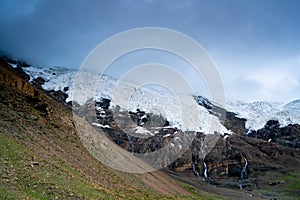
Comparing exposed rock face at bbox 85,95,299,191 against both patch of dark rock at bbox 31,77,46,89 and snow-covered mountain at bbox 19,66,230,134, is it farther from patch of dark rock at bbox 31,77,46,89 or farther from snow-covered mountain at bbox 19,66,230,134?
patch of dark rock at bbox 31,77,46,89

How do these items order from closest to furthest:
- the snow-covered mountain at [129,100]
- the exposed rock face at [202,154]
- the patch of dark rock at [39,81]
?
the exposed rock face at [202,154] → the snow-covered mountain at [129,100] → the patch of dark rock at [39,81]

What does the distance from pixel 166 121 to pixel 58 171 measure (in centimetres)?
14479

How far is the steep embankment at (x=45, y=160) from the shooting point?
75.8 feet

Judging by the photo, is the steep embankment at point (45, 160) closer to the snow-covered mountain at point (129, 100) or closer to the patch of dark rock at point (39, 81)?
the snow-covered mountain at point (129, 100)

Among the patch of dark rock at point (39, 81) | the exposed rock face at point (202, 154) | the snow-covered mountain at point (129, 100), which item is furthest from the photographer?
the patch of dark rock at point (39, 81)

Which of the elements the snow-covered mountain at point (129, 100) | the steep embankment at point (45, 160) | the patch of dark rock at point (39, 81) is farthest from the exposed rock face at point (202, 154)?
the steep embankment at point (45, 160)

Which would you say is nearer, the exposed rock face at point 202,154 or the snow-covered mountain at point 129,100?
the exposed rock face at point 202,154

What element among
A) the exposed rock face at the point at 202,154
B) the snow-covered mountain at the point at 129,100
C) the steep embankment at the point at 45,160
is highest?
the snow-covered mountain at the point at 129,100

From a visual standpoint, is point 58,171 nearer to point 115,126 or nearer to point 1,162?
point 1,162

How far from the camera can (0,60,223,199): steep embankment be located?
23.1m

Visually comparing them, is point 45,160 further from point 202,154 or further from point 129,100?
point 129,100

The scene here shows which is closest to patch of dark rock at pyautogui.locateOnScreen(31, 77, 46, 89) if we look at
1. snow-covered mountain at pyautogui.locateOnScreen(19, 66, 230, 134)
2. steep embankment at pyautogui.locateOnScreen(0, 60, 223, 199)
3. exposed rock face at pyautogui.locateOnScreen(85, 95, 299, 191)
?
snow-covered mountain at pyautogui.locateOnScreen(19, 66, 230, 134)

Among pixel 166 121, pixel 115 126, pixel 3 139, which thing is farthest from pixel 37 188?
pixel 166 121

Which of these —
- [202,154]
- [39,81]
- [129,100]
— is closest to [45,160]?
[202,154]
